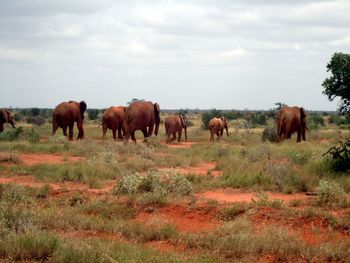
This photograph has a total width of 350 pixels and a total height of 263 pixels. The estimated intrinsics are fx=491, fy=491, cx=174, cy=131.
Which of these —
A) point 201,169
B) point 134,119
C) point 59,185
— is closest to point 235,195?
point 59,185

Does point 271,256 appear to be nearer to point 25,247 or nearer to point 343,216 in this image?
point 343,216

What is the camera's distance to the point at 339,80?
14.2 metres

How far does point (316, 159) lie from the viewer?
15.0 metres

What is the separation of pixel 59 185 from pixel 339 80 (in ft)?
27.5

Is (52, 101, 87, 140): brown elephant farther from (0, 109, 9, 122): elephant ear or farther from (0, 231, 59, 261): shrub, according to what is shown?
(0, 231, 59, 261): shrub

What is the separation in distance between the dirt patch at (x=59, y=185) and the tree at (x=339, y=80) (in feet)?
22.3

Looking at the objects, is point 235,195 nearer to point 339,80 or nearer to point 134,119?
point 339,80

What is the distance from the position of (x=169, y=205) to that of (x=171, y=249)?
271 centimetres

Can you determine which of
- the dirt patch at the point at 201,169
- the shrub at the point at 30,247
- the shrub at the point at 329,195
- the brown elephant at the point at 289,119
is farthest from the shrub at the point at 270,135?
the shrub at the point at 30,247

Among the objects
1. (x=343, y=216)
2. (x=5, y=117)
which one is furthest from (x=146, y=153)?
(x=5, y=117)

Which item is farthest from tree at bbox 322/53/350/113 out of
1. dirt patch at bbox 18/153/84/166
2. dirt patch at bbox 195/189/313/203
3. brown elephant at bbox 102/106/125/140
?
brown elephant at bbox 102/106/125/140

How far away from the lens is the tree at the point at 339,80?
14.0 m

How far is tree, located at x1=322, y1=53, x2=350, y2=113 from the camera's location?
13977 millimetres

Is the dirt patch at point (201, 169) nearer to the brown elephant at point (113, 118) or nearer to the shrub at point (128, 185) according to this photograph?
the shrub at point (128, 185)
